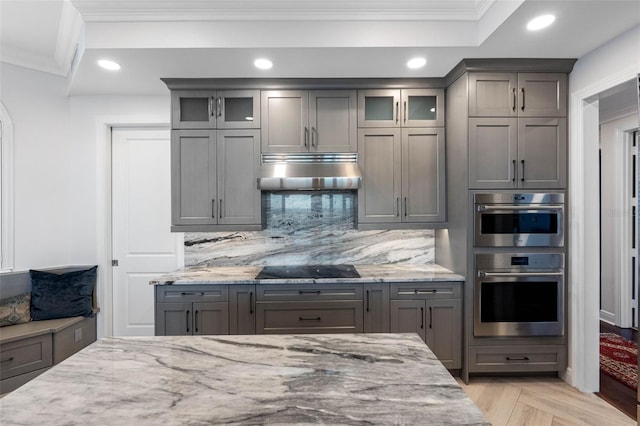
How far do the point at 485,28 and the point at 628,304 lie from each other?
3856mm

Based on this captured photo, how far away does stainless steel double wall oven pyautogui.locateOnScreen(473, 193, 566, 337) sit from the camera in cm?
268

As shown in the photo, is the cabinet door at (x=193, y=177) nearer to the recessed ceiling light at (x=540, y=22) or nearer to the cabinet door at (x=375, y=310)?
the cabinet door at (x=375, y=310)

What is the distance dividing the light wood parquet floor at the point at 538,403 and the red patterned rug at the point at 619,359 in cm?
55

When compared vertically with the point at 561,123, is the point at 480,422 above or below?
below

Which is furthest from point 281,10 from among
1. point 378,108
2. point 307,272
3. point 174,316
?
point 174,316

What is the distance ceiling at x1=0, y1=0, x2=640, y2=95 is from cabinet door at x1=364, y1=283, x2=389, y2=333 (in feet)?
6.17

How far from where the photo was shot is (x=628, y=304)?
396cm

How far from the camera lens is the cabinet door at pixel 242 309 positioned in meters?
2.75

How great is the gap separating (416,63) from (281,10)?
3.72ft

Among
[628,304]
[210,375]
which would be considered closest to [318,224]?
[210,375]

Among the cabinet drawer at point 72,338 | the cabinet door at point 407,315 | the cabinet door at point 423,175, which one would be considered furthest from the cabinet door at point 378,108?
the cabinet drawer at point 72,338

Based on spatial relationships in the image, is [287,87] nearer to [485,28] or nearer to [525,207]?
[485,28]

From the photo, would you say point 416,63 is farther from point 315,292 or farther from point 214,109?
point 315,292

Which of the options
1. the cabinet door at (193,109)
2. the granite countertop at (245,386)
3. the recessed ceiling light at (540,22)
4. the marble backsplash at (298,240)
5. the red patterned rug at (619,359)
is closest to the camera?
the granite countertop at (245,386)
